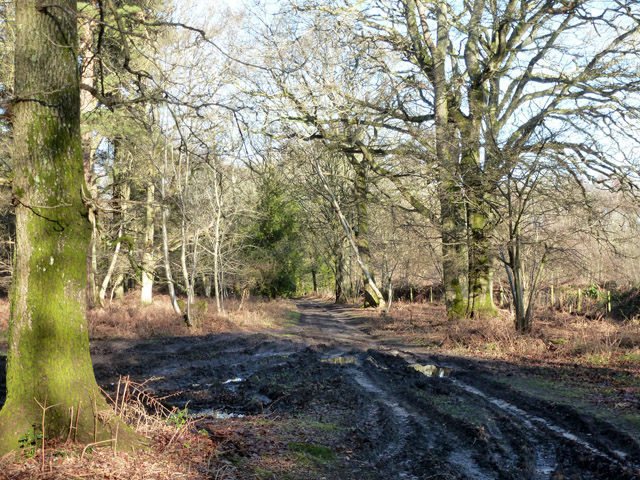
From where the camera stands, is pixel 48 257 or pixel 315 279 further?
pixel 315 279

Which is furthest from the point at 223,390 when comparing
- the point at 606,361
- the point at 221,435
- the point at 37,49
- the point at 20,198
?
the point at 606,361

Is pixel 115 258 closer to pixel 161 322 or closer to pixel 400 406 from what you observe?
pixel 161 322

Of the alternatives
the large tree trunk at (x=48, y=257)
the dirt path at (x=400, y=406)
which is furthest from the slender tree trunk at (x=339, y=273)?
the large tree trunk at (x=48, y=257)

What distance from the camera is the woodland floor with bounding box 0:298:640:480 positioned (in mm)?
5008

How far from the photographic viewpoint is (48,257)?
424 cm

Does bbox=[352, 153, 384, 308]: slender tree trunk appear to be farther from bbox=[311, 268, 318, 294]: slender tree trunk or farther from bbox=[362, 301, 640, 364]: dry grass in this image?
bbox=[311, 268, 318, 294]: slender tree trunk

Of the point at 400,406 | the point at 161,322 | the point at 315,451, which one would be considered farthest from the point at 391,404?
the point at 161,322

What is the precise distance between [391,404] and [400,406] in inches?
6.8

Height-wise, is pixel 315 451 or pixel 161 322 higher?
pixel 161 322

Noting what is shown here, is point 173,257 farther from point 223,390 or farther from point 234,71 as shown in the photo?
point 223,390

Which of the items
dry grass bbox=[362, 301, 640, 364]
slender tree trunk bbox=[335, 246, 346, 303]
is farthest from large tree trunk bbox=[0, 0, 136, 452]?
slender tree trunk bbox=[335, 246, 346, 303]

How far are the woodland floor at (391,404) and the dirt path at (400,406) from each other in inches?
1.2

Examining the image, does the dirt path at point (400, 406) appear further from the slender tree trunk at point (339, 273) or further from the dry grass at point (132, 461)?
the slender tree trunk at point (339, 273)

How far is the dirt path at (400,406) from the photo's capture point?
536cm
